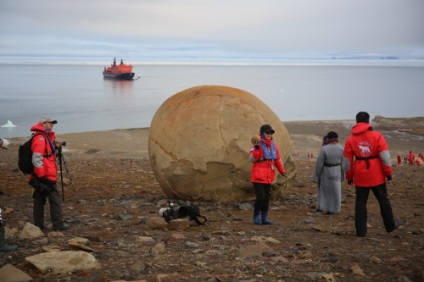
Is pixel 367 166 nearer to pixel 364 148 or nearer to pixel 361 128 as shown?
pixel 364 148

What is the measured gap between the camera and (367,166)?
937cm

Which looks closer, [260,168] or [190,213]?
[190,213]

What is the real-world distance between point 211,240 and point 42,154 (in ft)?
9.43

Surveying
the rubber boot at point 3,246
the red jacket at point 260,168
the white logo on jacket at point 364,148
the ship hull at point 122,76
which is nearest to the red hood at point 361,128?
the white logo on jacket at point 364,148

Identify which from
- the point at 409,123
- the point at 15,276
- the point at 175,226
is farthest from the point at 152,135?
the point at 409,123

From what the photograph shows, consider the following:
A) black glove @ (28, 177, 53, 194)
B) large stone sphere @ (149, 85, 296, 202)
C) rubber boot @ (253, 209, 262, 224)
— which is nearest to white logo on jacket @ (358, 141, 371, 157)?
rubber boot @ (253, 209, 262, 224)

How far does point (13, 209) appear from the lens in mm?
11695

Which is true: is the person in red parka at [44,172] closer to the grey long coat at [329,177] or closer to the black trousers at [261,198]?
the black trousers at [261,198]

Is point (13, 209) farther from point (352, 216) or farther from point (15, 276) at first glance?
point (352, 216)

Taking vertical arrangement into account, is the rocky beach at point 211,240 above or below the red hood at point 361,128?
below

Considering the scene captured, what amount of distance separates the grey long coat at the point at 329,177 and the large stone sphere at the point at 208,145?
0.75 meters

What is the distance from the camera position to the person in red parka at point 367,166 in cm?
936

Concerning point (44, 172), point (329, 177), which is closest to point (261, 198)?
point (329, 177)

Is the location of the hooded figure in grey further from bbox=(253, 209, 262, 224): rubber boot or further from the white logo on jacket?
the white logo on jacket
